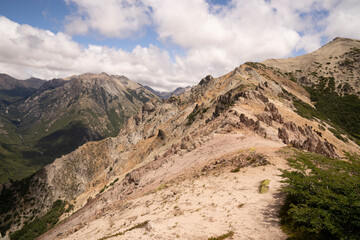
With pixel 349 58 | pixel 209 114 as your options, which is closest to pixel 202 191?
pixel 209 114

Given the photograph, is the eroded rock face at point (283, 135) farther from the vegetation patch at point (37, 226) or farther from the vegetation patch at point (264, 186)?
the vegetation patch at point (37, 226)

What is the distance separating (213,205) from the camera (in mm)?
18031

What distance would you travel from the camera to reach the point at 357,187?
40.6 feet

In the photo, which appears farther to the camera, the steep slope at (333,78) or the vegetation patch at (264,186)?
the steep slope at (333,78)

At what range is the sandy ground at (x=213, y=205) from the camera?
→ 13.9 meters

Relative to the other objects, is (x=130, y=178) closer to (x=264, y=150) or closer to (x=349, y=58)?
(x=264, y=150)

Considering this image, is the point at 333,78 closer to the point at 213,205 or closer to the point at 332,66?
the point at 332,66

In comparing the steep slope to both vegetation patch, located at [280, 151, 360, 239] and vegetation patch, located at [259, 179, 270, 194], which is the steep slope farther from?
vegetation patch, located at [280, 151, 360, 239]

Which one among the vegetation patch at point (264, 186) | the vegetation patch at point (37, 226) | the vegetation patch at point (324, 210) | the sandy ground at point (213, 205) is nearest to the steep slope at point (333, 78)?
the sandy ground at point (213, 205)

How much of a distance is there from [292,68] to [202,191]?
161 m

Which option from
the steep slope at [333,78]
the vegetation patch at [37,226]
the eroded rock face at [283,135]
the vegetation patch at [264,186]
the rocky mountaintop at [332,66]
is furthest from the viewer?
the rocky mountaintop at [332,66]

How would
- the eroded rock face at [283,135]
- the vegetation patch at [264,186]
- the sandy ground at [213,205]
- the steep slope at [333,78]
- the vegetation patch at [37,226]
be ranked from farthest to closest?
the vegetation patch at [37,226] → the steep slope at [333,78] → the eroded rock face at [283,135] → the vegetation patch at [264,186] → the sandy ground at [213,205]

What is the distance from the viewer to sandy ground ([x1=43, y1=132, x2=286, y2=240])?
13.9 m

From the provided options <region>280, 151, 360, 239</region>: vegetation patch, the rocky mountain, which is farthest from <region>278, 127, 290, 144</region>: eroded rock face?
<region>280, 151, 360, 239</region>: vegetation patch
